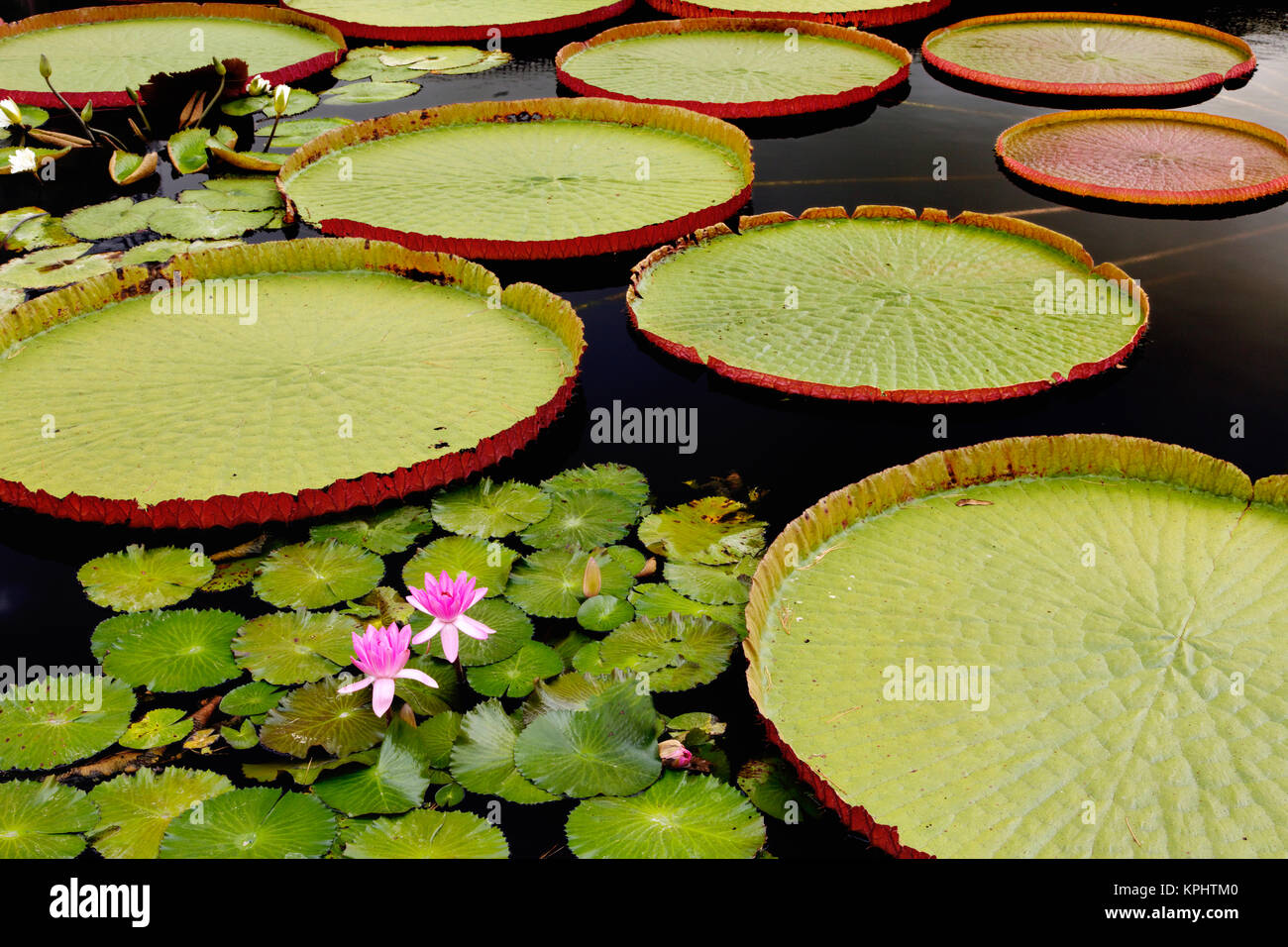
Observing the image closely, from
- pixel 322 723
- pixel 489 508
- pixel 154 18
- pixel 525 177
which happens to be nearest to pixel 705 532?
pixel 489 508

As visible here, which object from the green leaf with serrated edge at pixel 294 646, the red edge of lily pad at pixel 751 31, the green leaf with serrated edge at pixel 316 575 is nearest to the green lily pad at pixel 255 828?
the green leaf with serrated edge at pixel 294 646

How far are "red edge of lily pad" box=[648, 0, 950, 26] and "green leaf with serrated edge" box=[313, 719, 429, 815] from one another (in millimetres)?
4874

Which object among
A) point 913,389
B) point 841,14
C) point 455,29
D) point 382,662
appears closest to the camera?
point 382,662

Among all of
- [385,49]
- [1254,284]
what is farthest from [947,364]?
[385,49]

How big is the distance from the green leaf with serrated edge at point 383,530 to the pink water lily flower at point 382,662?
0.50 metres

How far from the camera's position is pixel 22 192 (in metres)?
3.69

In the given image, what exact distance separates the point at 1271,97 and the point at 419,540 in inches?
176

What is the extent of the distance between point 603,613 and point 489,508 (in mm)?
423

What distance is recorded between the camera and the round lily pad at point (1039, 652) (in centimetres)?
146

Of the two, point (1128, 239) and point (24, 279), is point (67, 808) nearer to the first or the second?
point (24, 279)

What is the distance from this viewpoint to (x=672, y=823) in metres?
1.48

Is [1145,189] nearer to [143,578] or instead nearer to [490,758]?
[490,758]

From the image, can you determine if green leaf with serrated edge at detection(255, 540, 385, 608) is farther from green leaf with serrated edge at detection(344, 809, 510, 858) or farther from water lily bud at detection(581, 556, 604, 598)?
green leaf with serrated edge at detection(344, 809, 510, 858)

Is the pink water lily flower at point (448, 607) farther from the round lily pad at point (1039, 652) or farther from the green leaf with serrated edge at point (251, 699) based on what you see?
the round lily pad at point (1039, 652)
